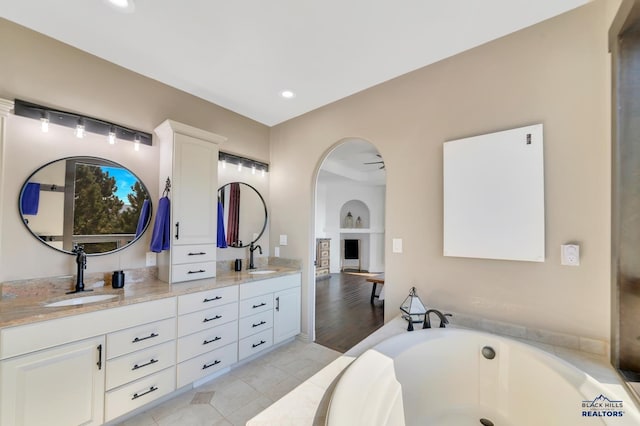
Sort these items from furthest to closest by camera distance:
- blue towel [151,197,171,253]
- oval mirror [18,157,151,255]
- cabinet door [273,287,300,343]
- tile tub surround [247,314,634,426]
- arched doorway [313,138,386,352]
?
arched doorway [313,138,386,352], cabinet door [273,287,300,343], blue towel [151,197,171,253], oval mirror [18,157,151,255], tile tub surround [247,314,634,426]

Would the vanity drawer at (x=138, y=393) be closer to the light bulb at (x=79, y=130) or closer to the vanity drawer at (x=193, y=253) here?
the vanity drawer at (x=193, y=253)

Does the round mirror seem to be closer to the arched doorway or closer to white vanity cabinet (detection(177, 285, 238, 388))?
white vanity cabinet (detection(177, 285, 238, 388))

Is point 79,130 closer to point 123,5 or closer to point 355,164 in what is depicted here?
point 123,5

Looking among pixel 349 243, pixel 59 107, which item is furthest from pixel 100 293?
pixel 349 243

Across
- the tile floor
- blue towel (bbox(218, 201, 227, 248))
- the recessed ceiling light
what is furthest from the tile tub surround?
the recessed ceiling light

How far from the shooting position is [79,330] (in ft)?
5.10

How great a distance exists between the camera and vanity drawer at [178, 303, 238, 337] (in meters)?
2.04

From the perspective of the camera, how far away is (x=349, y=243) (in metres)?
8.48

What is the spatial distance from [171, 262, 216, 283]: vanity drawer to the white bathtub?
176 cm

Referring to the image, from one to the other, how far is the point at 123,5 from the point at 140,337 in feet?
7.25

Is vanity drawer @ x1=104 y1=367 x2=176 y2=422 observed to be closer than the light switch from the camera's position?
No

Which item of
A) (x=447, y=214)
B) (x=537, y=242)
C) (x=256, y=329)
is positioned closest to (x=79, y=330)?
(x=256, y=329)

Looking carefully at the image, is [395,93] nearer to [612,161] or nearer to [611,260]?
[612,161]

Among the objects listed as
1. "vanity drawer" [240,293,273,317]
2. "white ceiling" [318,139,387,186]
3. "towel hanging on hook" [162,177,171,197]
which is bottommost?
"vanity drawer" [240,293,273,317]
